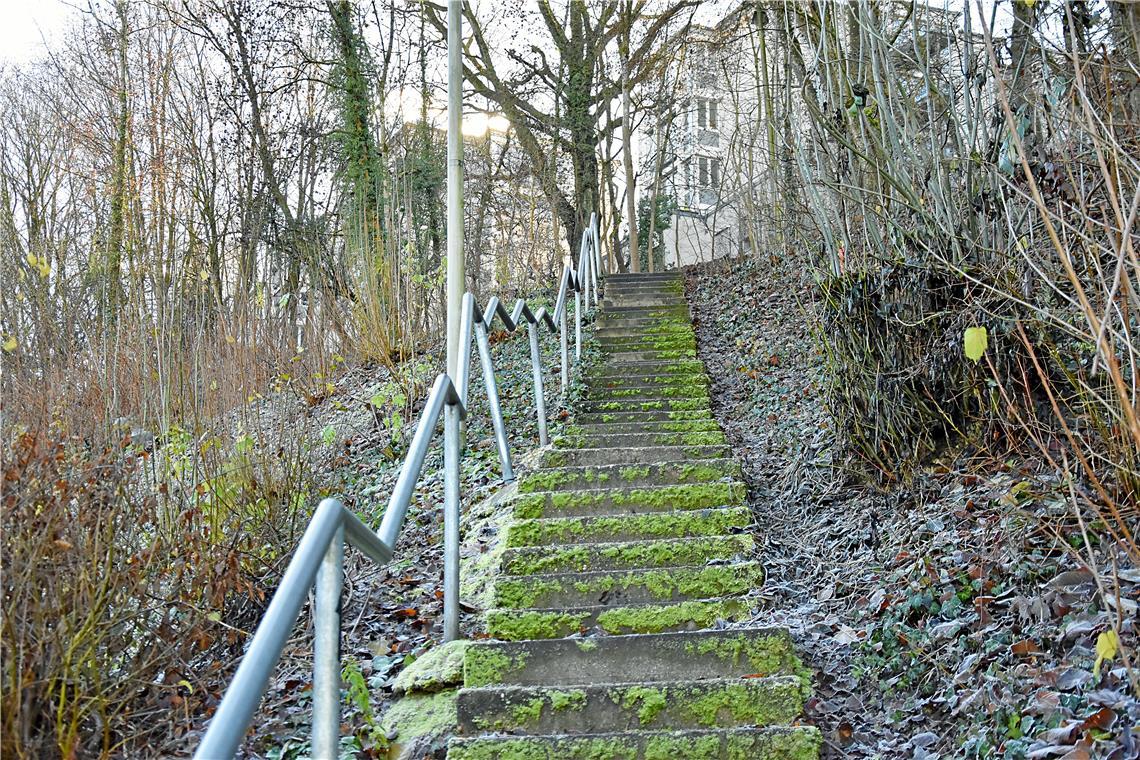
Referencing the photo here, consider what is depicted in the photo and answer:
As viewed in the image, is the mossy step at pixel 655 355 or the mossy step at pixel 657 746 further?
the mossy step at pixel 655 355

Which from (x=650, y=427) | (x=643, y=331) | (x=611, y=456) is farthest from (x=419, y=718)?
(x=643, y=331)

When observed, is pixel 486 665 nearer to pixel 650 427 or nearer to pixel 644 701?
pixel 644 701

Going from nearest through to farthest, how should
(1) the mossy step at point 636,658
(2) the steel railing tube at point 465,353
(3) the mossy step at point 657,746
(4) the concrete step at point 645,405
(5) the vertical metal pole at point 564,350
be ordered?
(3) the mossy step at point 657,746 < (1) the mossy step at point 636,658 < (2) the steel railing tube at point 465,353 < (4) the concrete step at point 645,405 < (5) the vertical metal pole at point 564,350

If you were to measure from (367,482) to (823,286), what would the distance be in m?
2.99

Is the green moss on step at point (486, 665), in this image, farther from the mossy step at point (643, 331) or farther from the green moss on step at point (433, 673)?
the mossy step at point (643, 331)

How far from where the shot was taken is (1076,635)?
2.49 metres

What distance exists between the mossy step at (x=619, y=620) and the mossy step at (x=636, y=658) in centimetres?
29

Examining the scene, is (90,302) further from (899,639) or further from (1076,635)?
(1076,635)

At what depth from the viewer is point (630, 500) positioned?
4340 millimetres

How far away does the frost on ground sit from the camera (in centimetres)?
229

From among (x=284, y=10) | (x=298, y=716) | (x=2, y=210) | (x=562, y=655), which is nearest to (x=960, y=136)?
(x=562, y=655)

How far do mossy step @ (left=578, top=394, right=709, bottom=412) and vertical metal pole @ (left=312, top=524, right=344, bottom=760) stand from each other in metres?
4.83

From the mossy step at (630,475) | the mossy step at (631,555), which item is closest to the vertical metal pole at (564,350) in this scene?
the mossy step at (630,475)

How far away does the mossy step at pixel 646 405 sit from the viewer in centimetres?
648
